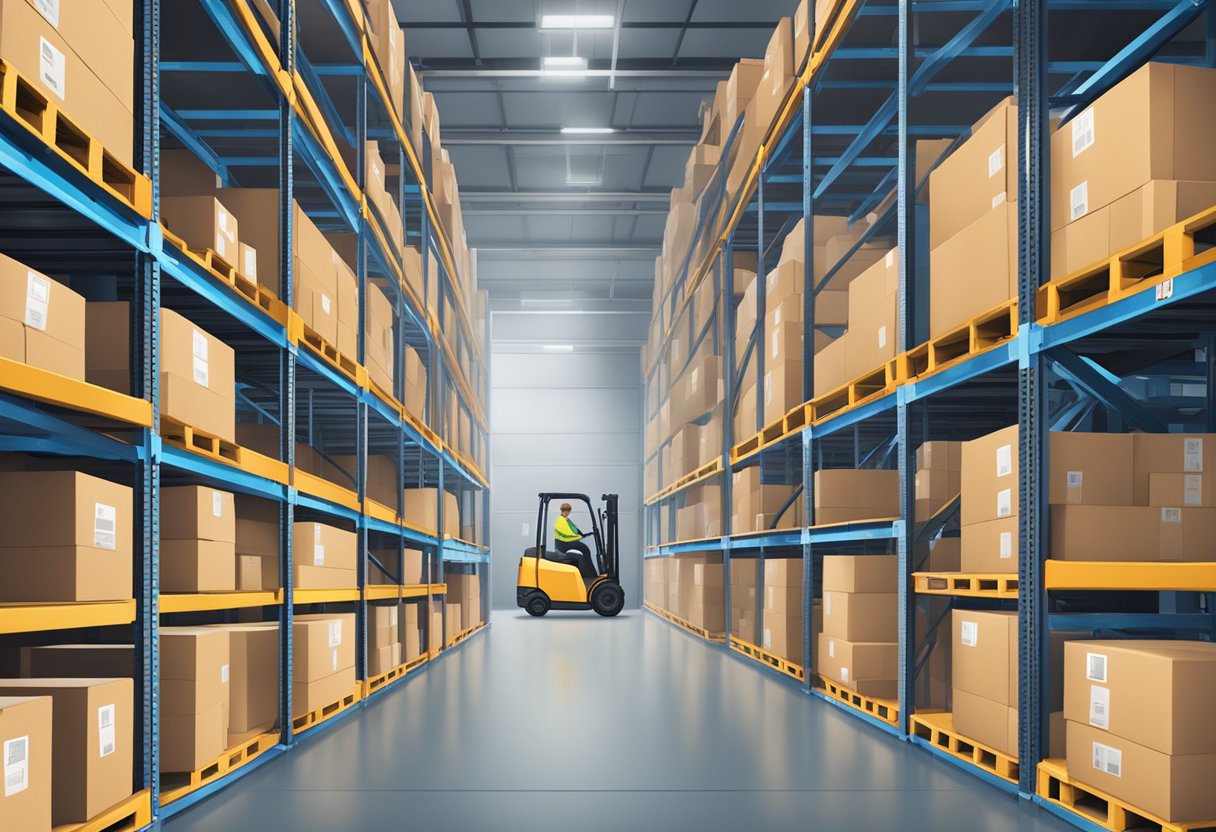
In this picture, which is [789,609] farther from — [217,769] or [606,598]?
[606,598]

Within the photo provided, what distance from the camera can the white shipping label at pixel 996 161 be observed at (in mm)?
4434

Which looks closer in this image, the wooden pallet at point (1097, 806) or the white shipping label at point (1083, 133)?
the wooden pallet at point (1097, 806)

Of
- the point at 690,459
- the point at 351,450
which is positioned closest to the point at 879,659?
the point at 351,450

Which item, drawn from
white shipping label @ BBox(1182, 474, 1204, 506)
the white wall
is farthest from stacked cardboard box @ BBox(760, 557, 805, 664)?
the white wall

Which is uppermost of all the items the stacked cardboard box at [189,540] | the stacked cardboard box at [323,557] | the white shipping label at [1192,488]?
the white shipping label at [1192,488]

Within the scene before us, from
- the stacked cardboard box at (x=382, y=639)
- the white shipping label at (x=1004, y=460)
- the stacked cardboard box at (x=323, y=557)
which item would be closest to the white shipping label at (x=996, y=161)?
the white shipping label at (x=1004, y=460)

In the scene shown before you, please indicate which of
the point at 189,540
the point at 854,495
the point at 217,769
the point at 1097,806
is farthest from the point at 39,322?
the point at 854,495

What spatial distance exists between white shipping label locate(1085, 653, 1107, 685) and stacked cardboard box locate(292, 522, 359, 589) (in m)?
3.45

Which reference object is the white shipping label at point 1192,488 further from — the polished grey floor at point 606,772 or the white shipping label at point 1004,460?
the polished grey floor at point 606,772

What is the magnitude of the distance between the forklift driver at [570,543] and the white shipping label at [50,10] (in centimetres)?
1395

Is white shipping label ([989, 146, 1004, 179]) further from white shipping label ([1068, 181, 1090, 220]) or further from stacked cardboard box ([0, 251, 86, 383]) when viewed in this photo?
stacked cardboard box ([0, 251, 86, 383])

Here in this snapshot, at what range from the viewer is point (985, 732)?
4.22 m

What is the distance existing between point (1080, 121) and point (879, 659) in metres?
3.18

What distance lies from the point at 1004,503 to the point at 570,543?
12954mm
